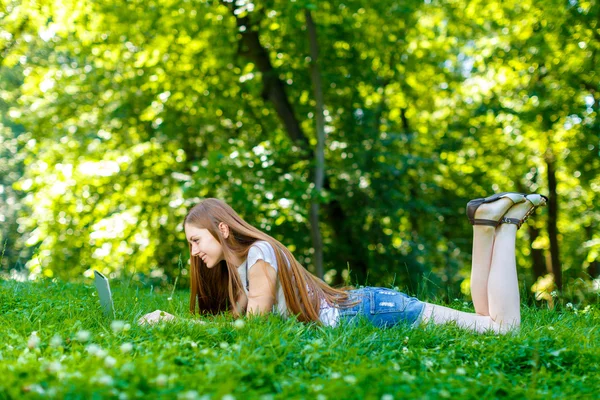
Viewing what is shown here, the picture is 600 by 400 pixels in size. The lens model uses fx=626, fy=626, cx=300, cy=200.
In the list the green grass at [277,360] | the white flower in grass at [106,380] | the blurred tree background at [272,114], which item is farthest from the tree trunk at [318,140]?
the white flower in grass at [106,380]

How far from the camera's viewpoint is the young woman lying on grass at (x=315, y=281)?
3.99 m

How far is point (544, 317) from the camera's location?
179 inches

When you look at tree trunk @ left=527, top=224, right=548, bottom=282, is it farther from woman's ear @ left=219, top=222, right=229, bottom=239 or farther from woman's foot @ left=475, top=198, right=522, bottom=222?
woman's ear @ left=219, top=222, right=229, bottom=239

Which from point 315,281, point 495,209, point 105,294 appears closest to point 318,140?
point 315,281

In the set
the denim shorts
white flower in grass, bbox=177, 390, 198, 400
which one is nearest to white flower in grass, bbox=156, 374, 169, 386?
white flower in grass, bbox=177, 390, 198, 400

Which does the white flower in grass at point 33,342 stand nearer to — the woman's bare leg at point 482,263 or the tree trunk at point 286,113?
the woman's bare leg at point 482,263

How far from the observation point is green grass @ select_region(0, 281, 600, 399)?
2.52 metres

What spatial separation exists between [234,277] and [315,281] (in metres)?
0.57

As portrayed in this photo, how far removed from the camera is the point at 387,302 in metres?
4.10

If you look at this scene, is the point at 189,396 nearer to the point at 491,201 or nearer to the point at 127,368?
the point at 127,368

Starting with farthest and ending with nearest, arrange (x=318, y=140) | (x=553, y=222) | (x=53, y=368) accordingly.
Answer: (x=553, y=222), (x=318, y=140), (x=53, y=368)

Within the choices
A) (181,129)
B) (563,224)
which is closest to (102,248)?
(181,129)

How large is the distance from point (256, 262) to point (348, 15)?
22.8 ft

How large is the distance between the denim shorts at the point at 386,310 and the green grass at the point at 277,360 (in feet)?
0.69
